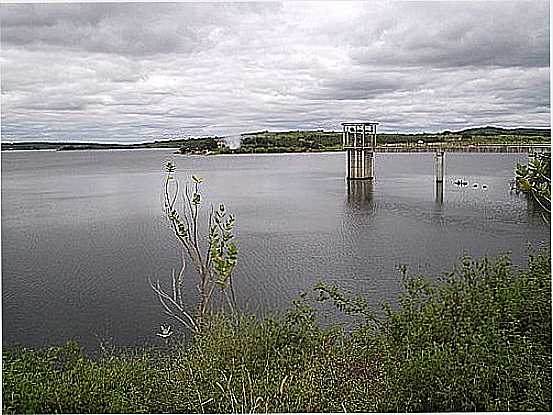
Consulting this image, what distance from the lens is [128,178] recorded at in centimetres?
812

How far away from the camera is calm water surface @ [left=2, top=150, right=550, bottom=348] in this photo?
388 centimetres

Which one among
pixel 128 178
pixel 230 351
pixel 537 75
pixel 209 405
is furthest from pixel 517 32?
pixel 128 178

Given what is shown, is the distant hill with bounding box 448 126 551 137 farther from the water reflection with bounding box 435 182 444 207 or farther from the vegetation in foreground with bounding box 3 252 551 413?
the water reflection with bounding box 435 182 444 207

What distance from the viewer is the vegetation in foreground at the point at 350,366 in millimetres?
2059

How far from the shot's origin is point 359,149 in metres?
8.33

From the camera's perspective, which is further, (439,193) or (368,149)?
(368,149)

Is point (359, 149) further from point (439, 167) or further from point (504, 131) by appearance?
point (504, 131)

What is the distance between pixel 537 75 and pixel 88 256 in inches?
125

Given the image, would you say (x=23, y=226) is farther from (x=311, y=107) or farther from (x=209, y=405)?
(x=209, y=405)

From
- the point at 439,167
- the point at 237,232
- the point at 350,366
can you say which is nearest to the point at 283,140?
the point at 237,232

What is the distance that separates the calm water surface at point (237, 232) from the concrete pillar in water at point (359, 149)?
304 millimetres

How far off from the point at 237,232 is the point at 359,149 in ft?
10.5

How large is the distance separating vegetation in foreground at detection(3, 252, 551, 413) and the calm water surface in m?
0.99

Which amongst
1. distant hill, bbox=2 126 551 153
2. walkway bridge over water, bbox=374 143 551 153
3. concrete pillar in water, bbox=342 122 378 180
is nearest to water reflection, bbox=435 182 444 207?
walkway bridge over water, bbox=374 143 551 153
